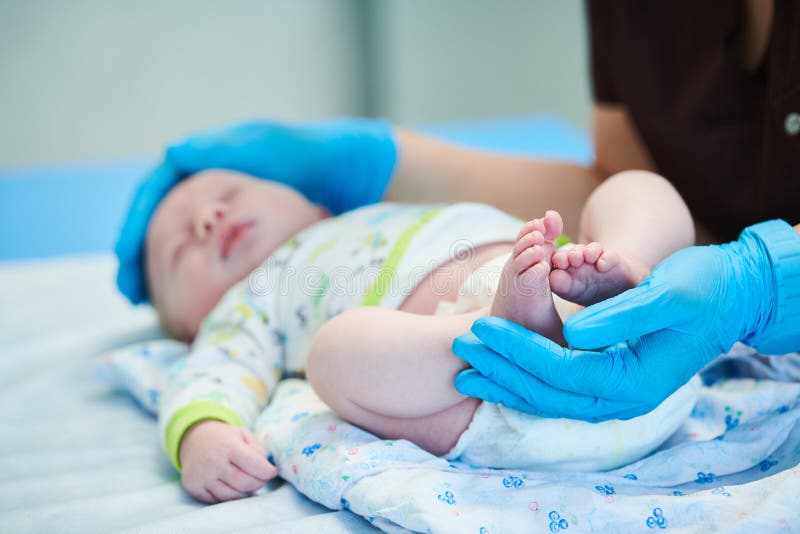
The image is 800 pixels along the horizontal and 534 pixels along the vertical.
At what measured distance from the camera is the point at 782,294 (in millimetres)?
538

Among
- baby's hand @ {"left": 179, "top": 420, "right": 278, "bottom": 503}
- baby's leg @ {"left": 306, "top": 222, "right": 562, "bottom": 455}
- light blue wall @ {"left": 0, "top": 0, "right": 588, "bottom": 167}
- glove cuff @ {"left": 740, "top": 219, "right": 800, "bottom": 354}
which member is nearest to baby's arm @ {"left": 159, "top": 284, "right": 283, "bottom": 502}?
baby's hand @ {"left": 179, "top": 420, "right": 278, "bottom": 503}

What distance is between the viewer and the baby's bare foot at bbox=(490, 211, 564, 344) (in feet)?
1.65

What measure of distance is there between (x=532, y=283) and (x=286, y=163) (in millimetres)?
670

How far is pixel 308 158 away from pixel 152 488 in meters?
0.59

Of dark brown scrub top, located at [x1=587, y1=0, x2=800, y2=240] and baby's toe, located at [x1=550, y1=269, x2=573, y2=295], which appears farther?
dark brown scrub top, located at [x1=587, y1=0, x2=800, y2=240]

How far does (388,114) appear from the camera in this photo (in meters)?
3.04

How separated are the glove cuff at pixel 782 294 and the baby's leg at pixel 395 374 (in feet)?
0.76

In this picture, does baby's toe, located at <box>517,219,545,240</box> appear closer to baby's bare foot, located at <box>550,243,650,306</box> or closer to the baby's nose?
baby's bare foot, located at <box>550,243,650,306</box>

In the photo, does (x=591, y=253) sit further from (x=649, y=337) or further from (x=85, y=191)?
(x=85, y=191)

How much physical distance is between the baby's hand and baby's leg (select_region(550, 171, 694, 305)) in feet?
1.00

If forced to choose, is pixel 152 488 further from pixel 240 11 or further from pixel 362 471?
pixel 240 11

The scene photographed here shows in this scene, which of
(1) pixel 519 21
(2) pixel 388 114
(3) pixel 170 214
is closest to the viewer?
(3) pixel 170 214

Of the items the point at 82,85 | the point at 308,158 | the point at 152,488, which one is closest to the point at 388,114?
the point at 82,85

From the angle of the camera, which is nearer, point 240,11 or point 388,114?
point 240,11
